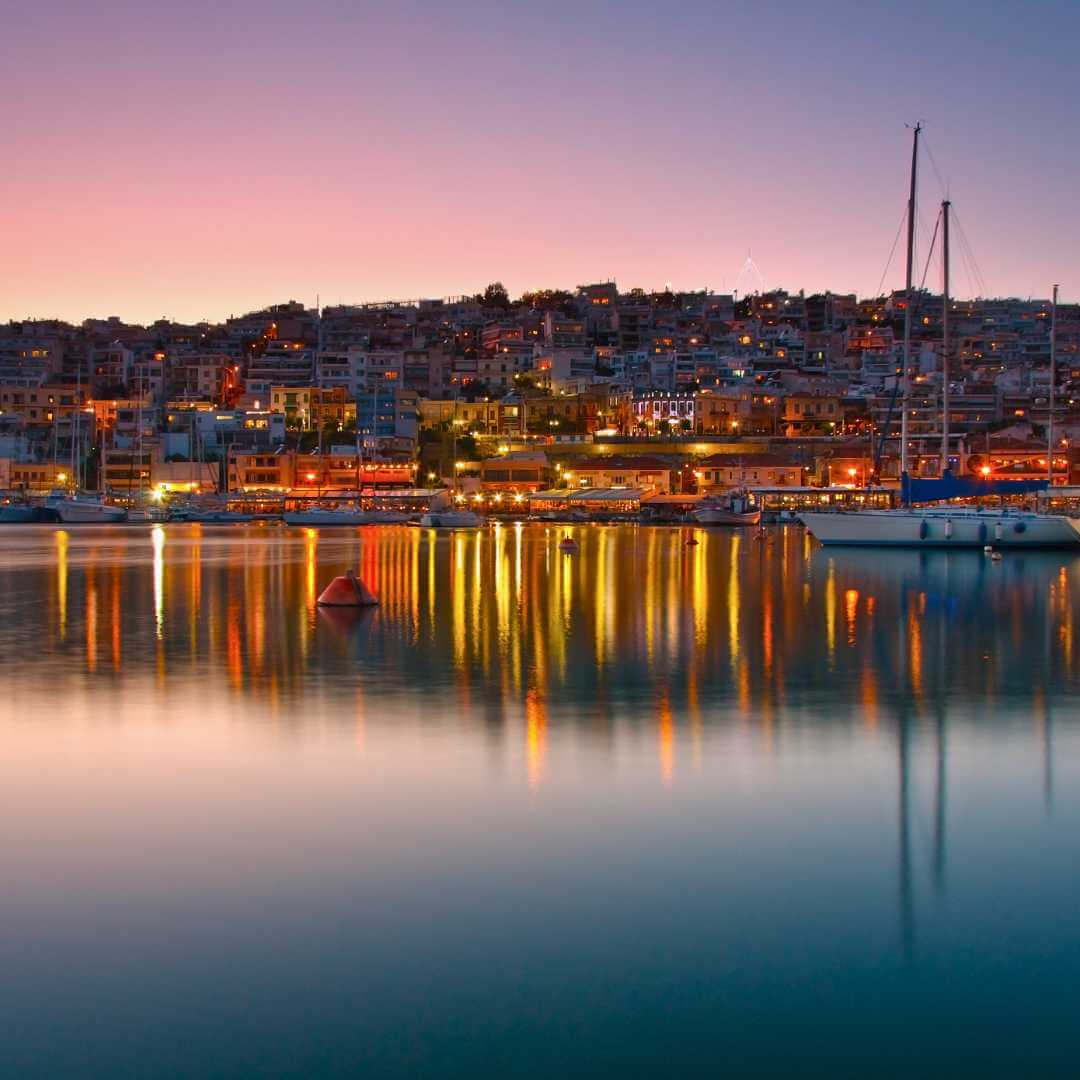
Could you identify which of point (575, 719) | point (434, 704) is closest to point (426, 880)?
point (575, 719)

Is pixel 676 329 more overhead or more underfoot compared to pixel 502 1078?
more overhead

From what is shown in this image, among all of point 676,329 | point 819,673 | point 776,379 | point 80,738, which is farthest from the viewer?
point 676,329

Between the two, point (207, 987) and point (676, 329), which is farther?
point (676, 329)

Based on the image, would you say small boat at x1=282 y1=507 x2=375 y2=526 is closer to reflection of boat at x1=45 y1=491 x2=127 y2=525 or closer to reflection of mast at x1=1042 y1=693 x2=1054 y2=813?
reflection of boat at x1=45 y1=491 x2=127 y2=525

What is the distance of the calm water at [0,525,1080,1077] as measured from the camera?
5.60m

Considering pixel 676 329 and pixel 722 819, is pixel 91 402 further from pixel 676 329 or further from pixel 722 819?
pixel 722 819

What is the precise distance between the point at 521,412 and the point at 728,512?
30538 mm

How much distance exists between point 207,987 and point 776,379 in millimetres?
110353

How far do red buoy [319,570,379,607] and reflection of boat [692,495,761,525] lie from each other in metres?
50.3

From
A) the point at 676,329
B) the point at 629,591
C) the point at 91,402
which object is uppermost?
the point at 676,329

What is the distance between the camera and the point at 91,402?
113438 mm

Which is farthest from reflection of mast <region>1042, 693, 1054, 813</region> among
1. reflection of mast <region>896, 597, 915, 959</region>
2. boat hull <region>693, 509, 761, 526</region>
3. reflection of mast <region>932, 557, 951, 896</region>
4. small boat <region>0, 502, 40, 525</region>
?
small boat <region>0, 502, 40, 525</region>

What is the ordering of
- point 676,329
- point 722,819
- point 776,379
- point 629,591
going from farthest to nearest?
point 676,329 → point 776,379 → point 629,591 → point 722,819

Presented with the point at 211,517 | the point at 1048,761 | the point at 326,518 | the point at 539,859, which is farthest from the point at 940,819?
the point at 211,517
